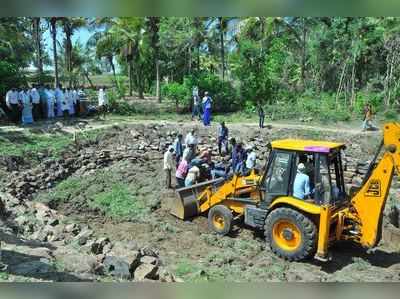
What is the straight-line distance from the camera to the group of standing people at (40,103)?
16781 mm

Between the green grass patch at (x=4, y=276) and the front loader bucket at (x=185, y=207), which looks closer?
the green grass patch at (x=4, y=276)

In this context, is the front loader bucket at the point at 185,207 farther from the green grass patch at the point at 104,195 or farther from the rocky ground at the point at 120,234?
the green grass patch at the point at 104,195

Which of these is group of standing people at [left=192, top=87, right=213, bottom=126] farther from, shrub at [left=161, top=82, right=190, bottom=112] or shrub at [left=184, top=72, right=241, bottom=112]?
shrub at [left=184, top=72, right=241, bottom=112]

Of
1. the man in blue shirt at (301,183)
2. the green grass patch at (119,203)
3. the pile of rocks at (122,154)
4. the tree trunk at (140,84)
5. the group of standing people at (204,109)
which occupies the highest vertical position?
the tree trunk at (140,84)

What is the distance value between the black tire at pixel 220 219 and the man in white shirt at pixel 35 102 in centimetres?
1023

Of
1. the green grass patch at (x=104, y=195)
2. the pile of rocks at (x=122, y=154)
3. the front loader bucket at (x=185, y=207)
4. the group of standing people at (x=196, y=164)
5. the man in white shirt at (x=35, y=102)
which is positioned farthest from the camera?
the man in white shirt at (x=35, y=102)

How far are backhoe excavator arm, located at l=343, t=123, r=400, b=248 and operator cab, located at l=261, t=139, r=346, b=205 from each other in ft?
1.47

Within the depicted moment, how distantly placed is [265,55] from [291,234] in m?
18.5

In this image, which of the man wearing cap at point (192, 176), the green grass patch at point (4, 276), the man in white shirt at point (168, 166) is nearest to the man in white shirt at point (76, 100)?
the man in white shirt at point (168, 166)

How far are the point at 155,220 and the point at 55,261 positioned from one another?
12.7 ft

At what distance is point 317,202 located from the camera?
7.93m

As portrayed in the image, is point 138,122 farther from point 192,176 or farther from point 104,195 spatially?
point 192,176

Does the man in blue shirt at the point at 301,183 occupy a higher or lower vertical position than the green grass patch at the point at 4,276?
higher

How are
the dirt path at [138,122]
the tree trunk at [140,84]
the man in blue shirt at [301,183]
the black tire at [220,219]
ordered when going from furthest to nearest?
the tree trunk at [140,84] < the dirt path at [138,122] < the black tire at [220,219] < the man in blue shirt at [301,183]
